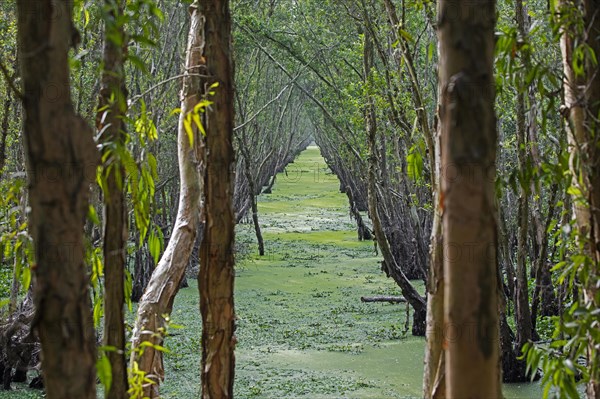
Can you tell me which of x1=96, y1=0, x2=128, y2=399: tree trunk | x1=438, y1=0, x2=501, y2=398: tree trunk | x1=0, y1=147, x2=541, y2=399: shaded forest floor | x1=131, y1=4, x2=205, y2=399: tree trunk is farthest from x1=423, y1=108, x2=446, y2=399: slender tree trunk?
x1=0, y1=147, x2=541, y2=399: shaded forest floor

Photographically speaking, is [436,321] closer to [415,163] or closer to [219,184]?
[415,163]

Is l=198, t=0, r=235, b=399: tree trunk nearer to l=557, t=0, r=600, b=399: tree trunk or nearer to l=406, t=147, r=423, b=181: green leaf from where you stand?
l=406, t=147, r=423, b=181: green leaf

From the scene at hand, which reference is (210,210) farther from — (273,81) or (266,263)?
(273,81)

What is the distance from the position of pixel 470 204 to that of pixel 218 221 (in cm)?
112

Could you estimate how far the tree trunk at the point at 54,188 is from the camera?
60.2 inches

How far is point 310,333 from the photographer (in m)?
9.20

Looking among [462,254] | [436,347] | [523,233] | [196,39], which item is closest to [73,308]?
[462,254]

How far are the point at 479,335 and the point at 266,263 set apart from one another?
554 inches

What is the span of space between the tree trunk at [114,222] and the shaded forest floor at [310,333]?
1.71 m

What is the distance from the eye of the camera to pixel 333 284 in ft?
42.5

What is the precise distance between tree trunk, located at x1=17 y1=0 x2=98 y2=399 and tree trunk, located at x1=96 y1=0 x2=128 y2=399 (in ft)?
2.12

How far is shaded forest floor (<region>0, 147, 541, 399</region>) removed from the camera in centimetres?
691

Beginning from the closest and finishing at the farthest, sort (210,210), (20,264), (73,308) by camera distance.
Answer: (73,308) < (20,264) < (210,210)

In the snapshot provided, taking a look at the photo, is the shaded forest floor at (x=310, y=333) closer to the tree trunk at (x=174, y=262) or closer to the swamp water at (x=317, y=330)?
the swamp water at (x=317, y=330)
